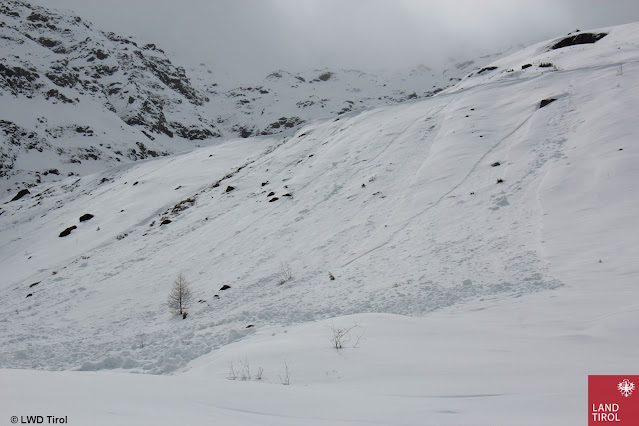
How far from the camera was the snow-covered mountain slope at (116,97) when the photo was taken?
65.2 m

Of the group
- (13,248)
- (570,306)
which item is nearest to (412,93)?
(13,248)

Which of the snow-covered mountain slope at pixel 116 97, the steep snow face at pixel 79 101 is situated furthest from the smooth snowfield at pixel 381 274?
the snow-covered mountain slope at pixel 116 97

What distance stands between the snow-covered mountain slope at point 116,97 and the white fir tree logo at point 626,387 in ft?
218

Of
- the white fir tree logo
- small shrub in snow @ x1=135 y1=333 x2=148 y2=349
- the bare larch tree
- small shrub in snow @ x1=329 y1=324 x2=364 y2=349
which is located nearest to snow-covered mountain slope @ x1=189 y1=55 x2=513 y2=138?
the bare larch tree

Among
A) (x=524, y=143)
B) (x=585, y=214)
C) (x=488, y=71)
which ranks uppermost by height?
(x=488, y=71)

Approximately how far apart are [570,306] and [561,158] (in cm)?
815

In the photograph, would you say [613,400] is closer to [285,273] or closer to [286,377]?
[286,377]

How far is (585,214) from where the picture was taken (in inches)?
383

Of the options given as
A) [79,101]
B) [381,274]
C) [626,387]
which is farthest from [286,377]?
[79,101]

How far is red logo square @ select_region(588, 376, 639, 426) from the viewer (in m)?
3.49

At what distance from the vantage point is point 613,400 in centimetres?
369

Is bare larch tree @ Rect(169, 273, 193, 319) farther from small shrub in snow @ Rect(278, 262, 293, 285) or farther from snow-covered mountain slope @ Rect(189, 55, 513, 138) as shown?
snow-covered mountain slope @ Rect(189, 55, 513, 138)

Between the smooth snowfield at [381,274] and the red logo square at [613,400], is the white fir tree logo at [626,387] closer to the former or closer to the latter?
the red logo square at [613,400]

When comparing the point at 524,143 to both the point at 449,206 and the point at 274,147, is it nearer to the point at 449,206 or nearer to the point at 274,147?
the point at 449,206
